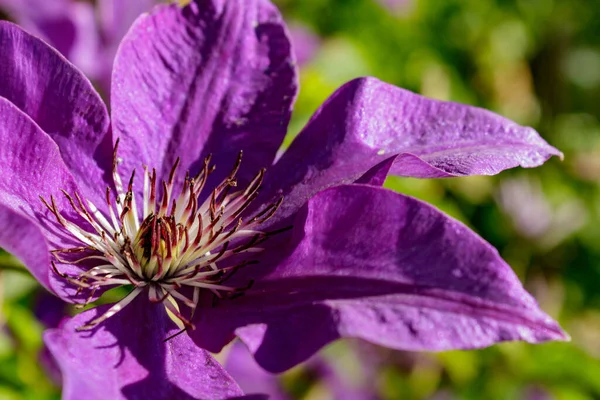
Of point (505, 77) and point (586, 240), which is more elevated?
point (505, 77)

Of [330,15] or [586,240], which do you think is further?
[586,240]

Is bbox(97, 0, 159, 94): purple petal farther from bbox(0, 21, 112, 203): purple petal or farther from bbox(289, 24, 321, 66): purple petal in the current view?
bbox(0, 21, 112, 203): purple petal

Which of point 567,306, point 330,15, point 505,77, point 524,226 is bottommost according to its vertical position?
point 567,306

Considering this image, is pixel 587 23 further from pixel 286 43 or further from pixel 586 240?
pixel 286 43

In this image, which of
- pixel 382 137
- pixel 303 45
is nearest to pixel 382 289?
pixel 382 137

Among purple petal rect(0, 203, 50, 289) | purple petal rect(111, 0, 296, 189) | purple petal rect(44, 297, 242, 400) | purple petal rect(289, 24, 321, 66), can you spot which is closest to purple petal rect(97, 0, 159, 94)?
purple petal rect(289, 24, 321, 66)

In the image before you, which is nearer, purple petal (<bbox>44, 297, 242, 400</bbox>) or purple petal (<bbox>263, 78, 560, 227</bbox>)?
purple petal (<bbox>44, 297, 242, 400</bbox>)

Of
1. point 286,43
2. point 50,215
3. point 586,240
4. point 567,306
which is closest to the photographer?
point 50,215

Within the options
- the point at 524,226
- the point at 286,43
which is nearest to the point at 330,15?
the point at 524,226
